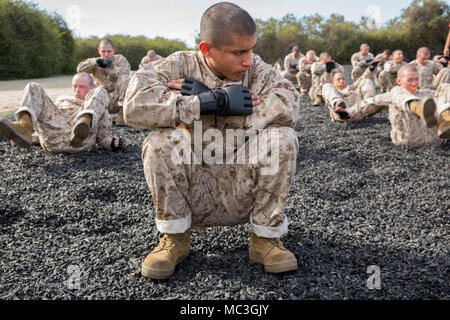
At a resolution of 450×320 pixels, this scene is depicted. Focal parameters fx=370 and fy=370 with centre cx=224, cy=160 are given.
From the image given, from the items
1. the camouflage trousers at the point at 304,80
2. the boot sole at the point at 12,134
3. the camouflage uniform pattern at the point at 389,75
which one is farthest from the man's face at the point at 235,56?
the camouflage trousers at the point at 304,80

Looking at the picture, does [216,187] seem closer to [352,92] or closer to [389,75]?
[352,92]

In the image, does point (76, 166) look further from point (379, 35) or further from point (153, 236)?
point (379, 35)

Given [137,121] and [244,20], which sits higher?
[244,20]

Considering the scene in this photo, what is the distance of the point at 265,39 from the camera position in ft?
67.0

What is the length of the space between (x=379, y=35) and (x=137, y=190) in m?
29.4

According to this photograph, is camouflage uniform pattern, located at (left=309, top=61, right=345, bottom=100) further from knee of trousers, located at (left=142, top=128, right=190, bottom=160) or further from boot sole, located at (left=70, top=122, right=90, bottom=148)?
knee of trousers, located at (left=142, top=128, right=190, bottom=160)

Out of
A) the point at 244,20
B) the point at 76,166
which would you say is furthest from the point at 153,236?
the point at 76,166

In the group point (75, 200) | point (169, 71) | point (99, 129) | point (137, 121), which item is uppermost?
point (169, 71)

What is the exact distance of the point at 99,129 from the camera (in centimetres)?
469

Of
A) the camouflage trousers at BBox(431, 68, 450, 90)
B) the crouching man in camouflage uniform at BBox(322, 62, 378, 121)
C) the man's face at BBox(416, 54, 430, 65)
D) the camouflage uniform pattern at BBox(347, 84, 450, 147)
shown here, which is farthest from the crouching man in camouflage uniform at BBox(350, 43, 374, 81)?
the camouflage uniform pattern at BBox(347, 84, 450, 147)

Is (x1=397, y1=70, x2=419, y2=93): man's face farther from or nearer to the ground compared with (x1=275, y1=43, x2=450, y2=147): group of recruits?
farther from the ground

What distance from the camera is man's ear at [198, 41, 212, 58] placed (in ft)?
6.52

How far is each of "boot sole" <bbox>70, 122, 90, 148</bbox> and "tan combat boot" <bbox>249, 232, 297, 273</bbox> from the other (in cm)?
267

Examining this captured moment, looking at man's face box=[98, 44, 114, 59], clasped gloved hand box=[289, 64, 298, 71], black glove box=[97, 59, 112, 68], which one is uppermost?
man's face box=[98, 44, 114, 59]
